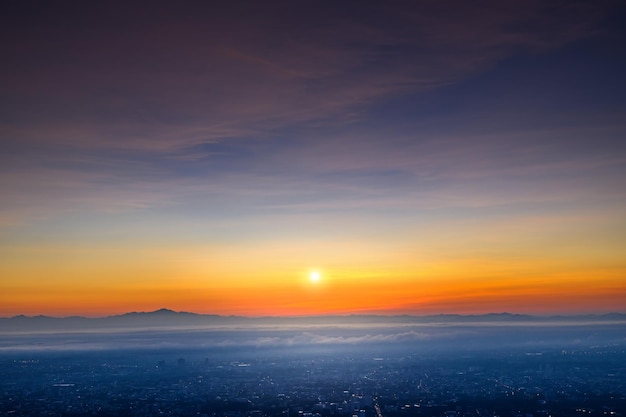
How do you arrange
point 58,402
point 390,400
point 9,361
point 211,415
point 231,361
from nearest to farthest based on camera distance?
point 211,415, point 58,402, point 390,400, point 9,361, point 231,361

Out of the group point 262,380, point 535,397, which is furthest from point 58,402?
point 535,397

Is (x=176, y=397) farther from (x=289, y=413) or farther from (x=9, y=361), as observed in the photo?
(x=9, y=361)

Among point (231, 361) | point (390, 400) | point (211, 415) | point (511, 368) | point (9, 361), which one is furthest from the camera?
point (231, 361)

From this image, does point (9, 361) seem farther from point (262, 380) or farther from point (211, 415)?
point (211, 415)

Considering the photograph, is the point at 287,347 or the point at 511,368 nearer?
the point at 511,368

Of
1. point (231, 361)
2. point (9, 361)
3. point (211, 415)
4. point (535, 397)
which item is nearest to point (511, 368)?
point (535, 397)

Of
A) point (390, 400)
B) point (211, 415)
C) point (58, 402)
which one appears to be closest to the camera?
point (211, 415)

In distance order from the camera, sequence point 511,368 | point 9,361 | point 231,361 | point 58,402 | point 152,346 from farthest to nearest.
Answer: point 152,346 → point 231,361 → point 9,361 → point 511,368 → point 58,402

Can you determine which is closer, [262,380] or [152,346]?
[262,380]
